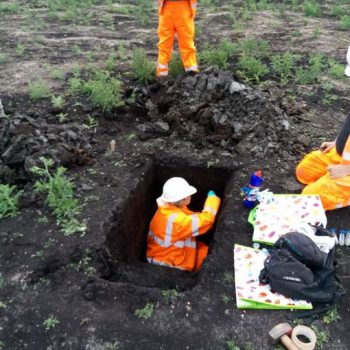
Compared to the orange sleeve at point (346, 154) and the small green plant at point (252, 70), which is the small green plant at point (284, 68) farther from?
the orange sleeve at point (346, 154)

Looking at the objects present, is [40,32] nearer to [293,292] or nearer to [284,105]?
[284,105]

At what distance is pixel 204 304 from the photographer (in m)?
3.05

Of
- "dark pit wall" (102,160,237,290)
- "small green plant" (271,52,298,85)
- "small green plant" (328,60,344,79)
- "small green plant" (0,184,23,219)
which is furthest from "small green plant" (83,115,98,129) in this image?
"small green plant" (328,60,344,79)

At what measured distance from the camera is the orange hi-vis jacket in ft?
13.1

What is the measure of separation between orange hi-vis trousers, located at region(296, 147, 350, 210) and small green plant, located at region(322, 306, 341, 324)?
1276 mm

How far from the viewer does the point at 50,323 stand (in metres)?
2.92

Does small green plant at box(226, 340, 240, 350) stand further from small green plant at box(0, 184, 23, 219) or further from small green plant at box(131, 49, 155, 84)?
small green plant at box(131, 49, 155, 84)

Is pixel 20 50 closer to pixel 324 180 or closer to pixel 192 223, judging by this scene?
pixel 192 223

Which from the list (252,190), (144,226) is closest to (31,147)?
(144,226)

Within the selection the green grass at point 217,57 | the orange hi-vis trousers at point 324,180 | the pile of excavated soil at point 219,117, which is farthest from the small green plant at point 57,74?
the orange hi-vis trousers at point 324,180

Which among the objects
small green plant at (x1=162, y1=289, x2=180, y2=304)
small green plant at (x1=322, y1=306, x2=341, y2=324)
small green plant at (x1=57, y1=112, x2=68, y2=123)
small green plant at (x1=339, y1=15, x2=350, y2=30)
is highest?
small green plant at (x1=339, y1=15, x2=350, y2=30)

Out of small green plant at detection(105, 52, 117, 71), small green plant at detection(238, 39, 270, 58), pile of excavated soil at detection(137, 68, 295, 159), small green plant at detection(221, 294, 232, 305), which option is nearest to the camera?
small green plant at detection(221, 294, 232, 305)

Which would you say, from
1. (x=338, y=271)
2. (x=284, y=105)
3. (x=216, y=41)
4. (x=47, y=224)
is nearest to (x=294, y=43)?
(x=216, y=41)

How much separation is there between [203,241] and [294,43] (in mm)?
5808
